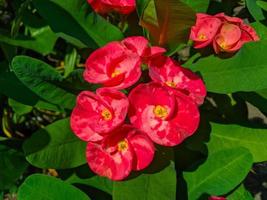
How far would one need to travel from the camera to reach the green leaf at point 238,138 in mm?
1199

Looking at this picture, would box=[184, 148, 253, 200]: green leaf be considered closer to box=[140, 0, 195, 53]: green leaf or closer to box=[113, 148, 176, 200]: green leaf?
box=[113, 148, 176, 200]: green leaf

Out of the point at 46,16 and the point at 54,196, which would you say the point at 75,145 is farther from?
the point at 46,16

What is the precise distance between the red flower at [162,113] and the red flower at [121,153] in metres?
0.02

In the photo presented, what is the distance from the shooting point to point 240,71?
1094 mm

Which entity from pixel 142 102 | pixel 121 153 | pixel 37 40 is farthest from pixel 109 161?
pixel 37 40

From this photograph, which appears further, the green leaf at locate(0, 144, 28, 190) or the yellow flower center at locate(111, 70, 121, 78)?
the green leaf at locate(0, 144, 28, 190)

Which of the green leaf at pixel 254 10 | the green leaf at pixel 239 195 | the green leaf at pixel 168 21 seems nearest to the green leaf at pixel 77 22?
the green leaf at pixel 168 21

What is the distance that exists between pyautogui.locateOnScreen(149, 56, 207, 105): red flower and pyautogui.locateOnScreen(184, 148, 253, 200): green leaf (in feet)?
0.58

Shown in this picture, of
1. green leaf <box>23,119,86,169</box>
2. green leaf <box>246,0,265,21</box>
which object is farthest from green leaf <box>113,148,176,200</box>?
green leaf <box>246,0,265,21</box>

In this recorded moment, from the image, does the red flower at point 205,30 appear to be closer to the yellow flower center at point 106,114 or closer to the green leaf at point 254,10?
the green leaf at point 254,10

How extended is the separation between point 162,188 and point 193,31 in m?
0.34

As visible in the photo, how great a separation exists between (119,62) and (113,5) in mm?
171

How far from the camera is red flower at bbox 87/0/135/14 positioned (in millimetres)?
1142

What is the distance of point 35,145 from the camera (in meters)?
1.09
